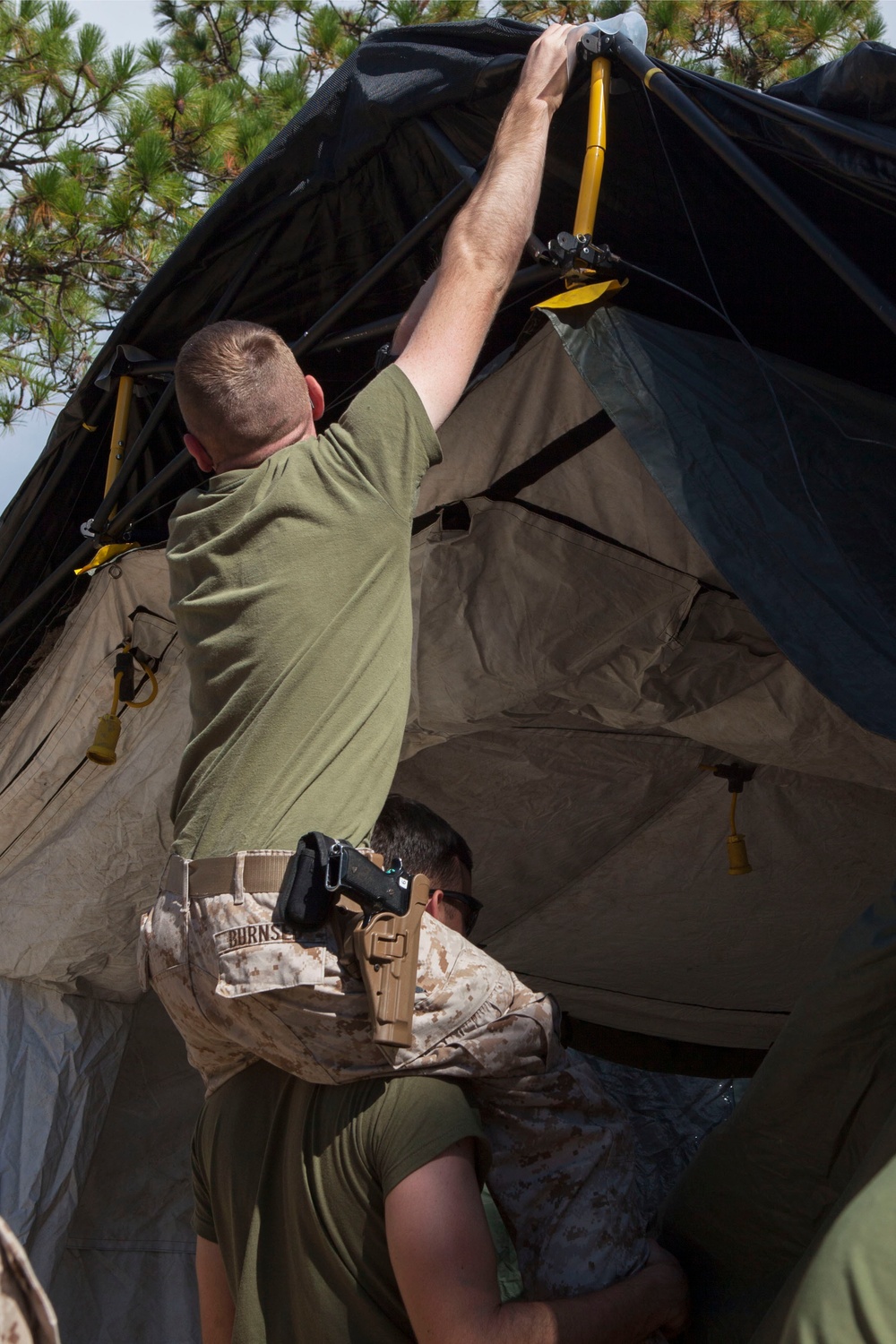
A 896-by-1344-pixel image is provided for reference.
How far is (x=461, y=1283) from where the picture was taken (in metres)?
1.29

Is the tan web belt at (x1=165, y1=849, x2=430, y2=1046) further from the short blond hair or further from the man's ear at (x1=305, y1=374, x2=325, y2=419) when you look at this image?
the man's ear at (x1=305, y1=374, x2=325, y2=419)

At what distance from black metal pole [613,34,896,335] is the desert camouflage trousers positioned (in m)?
0.96

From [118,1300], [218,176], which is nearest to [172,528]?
[118,1300]

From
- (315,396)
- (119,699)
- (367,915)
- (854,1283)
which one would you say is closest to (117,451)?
(119,699)

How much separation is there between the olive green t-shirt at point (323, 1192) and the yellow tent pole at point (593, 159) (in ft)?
3.86

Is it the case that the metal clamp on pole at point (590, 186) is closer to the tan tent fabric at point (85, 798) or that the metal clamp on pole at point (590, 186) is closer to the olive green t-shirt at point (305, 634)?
the olive green t-shirt at point (305, 634)

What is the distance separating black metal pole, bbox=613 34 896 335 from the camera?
61.4 inches

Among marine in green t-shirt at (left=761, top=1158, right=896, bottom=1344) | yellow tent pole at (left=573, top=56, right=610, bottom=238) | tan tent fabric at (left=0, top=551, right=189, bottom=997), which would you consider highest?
yellow tent pole at (left=573, top=56, right=610, bottom=238)

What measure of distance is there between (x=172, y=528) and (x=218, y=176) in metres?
5.69

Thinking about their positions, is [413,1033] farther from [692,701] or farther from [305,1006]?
[692,701]

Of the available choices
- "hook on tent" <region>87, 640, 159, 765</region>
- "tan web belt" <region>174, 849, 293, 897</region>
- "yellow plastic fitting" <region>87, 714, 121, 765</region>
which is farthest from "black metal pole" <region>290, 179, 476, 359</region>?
"tan web belt" <region>174, 849, 293, 897</region>

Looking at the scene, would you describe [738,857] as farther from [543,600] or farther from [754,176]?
[754,176]

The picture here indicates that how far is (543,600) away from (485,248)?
0.60m

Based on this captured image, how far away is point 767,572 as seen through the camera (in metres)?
1.53
